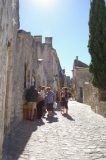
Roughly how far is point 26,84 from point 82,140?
18.1ft

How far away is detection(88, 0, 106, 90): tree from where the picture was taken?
1335 cm

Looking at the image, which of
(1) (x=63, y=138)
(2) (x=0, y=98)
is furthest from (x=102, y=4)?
(2) (x=0, y=98)

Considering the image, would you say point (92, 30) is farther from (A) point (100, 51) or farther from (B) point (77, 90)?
(B) point (77, 90)

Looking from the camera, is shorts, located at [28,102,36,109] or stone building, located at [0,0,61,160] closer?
stone building, located at [0,0,61,160]

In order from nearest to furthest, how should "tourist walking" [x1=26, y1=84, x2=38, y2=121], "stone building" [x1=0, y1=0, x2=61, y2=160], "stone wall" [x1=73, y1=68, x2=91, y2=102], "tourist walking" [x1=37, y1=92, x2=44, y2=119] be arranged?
"stone building" [x1=0, y1=0, x2=61, y2=160] < "tourist walking" [x1=26, y1=84, x2=38, y2=121] < "tourist walking" [x1=37, y1=92, x2=44, y2=119] < "stone wall" [x1=73, y1=68, x2=91, y2=102]

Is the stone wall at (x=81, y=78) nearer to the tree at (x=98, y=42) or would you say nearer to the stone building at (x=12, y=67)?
the tree at (x=98, y=42)

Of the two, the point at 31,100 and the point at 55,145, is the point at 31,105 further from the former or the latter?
the point at 55,145

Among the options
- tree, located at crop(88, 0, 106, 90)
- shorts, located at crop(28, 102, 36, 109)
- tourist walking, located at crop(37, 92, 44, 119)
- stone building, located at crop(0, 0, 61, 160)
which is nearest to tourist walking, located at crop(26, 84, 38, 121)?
shorts, located at crop(28, 102, 36, 109)

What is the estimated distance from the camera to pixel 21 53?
362 inches

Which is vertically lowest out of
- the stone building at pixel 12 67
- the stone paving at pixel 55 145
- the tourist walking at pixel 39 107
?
the stone paving at pixel 55 145

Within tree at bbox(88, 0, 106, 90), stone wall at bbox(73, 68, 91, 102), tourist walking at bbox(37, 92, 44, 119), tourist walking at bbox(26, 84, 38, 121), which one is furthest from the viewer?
stone wall at bbox(73, 68, 91, 102)

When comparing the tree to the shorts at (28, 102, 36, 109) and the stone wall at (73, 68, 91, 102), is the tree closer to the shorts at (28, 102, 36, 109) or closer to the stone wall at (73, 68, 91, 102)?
the shorts at (28, 102, 36, 109)

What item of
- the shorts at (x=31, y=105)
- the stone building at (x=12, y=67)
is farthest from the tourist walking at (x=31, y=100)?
the stone building at (x=12, y=67)

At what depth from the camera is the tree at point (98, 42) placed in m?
13.4
